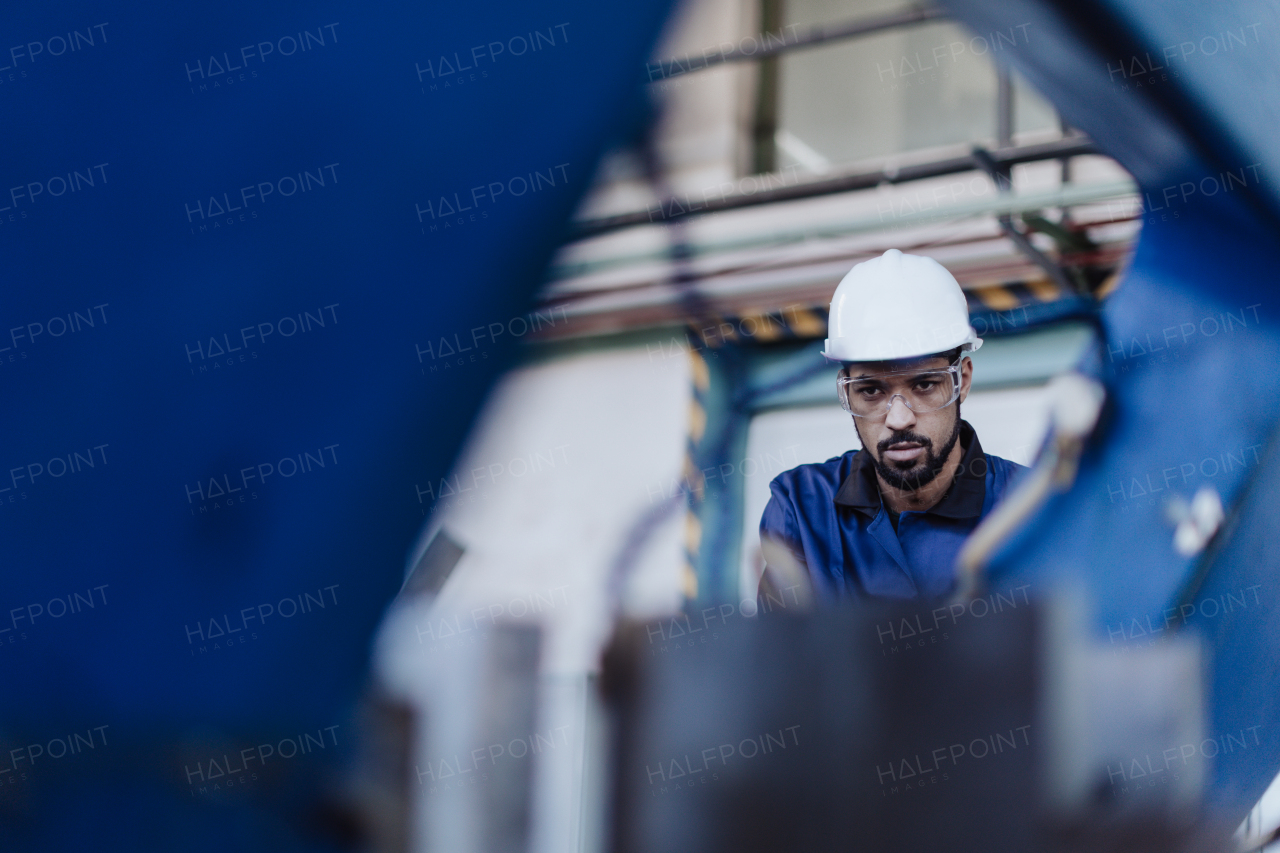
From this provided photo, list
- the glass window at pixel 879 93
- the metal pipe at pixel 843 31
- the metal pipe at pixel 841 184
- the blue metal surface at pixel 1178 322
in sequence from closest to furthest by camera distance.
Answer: the blue metal surface at pixel 1178 322, the metal pipe at pixel 841 184, the metal pipe at pixel 843 31, the glass window at pixel 879 93

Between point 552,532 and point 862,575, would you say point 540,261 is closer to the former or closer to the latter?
point 862,575

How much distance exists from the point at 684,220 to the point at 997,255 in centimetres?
111

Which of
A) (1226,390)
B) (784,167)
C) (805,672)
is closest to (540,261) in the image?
(805,672)

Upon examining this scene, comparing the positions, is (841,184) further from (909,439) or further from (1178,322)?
(909,439)

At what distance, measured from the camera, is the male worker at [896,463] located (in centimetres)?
181

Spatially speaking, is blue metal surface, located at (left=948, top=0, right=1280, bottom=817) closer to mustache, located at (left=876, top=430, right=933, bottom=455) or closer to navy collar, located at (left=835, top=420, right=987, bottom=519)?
navy collar, located at (left=835, top=420, right=987, bottom=519)

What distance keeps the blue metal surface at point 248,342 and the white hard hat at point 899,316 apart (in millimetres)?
1208

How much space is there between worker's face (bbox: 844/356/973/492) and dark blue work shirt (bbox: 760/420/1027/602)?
52mm

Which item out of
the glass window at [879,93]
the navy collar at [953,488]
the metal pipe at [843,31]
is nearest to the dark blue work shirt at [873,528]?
the navy collar at [953,488]

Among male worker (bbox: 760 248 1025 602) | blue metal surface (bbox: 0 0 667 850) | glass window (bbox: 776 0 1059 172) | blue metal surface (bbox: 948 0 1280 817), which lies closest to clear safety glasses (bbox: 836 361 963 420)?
male worker (bbox: 760 248 1025 602)

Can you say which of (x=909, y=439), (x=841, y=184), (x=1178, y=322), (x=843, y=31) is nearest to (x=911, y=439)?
(x=909, y=439)

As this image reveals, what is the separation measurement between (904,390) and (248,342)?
4.48 ft

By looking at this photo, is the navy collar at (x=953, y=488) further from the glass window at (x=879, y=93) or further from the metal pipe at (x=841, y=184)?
the glass window at (x=879, y=93)

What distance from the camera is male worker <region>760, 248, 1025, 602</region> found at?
1.81 meters
